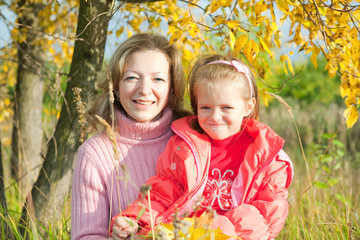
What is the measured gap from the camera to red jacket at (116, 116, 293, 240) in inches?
73.3

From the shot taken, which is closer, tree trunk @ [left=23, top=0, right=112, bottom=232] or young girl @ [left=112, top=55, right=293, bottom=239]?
young girl @ [left=112, top=55, right=293, bottom=239]

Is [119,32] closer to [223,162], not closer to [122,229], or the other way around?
[223,162]

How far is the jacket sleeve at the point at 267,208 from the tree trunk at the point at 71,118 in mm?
1345

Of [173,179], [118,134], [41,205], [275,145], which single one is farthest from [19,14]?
[275,145]

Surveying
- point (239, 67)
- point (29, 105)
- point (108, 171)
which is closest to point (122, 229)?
point (108, 171)

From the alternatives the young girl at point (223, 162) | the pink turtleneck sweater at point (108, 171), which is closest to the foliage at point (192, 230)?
the young girl at point (223, 162)

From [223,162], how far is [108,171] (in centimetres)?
59

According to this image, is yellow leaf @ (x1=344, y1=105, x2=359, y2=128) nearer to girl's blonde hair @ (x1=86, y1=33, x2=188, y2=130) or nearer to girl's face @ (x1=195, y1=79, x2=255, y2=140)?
girl's face @ (x1=195, y1=79, x2=255, y2=140)

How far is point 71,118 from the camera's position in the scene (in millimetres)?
2789

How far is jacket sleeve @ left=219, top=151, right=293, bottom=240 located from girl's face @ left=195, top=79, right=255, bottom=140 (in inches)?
10.6

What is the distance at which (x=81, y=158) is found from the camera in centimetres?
216

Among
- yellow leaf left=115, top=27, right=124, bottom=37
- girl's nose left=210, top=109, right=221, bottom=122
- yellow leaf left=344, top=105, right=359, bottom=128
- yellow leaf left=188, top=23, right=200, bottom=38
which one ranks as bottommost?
girl's nose left=210, top=109, right=221, bottom=122

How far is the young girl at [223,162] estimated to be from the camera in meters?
1.92

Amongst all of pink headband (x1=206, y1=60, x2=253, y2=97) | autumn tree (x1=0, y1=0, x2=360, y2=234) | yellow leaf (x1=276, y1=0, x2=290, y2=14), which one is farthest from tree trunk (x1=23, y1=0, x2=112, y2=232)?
yellow leaf (x1=276, y1=0, x2=290, y2=14)
